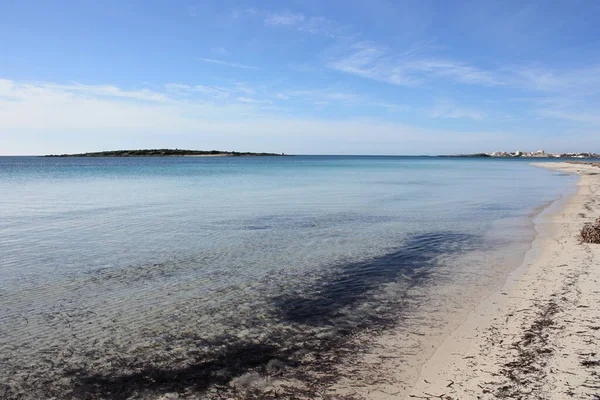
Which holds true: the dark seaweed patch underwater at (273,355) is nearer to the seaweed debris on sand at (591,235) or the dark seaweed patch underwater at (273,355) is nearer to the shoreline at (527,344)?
the shoreline at (527,344)

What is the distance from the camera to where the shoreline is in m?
5.25

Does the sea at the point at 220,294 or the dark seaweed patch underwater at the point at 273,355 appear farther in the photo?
the sea at the point at 220,294

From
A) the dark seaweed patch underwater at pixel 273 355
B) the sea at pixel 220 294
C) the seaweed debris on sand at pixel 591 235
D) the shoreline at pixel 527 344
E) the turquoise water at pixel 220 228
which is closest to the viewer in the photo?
the shoreline at pixel 527 344

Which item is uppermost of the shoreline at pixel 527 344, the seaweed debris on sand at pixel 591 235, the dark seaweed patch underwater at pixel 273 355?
the seaweed debris on sand at pixel 591 235

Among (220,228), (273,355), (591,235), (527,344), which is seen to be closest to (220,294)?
(273,355)

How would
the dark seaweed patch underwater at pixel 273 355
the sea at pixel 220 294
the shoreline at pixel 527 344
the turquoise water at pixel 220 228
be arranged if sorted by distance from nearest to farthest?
the shoreline at pixel 527 344 < the dark seaweed patch underwater at pixel 273 355 < the sea at pixel 220 294 < the turquoise water at pixel 220 228

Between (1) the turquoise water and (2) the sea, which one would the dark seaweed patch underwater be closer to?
(2) the sea

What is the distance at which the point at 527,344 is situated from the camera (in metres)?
6.41

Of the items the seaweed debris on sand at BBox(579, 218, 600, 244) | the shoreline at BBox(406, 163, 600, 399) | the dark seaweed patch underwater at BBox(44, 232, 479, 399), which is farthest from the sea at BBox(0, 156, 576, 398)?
the seaweed debris on sand at BBox(579, 218, 600, 244)

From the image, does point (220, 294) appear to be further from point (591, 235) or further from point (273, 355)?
point (591, 235)

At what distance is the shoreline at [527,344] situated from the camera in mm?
5246

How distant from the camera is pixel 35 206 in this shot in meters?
25.2

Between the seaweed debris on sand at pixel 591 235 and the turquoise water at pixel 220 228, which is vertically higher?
the seaweed debris on sand at pixel 591 235

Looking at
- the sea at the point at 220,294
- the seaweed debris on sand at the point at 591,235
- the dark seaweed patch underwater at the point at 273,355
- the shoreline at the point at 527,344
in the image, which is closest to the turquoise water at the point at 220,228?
the sea at the point at 220,294
